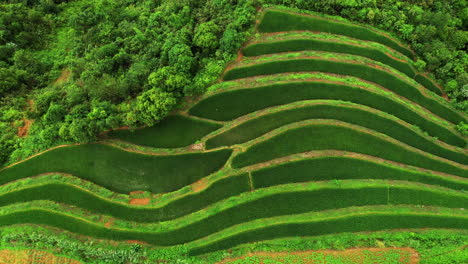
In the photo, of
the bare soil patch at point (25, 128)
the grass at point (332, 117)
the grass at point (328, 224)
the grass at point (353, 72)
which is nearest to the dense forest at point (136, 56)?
the bare soil patch at point (25, 128)

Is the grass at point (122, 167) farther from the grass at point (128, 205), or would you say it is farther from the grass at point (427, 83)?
the grass at point (427, 83)

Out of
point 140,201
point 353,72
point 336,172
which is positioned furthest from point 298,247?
point 353,72

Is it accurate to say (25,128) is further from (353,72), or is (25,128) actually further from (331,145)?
(353,72)

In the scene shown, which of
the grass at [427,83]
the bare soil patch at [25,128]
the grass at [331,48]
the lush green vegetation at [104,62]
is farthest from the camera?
the grass at [331,48]

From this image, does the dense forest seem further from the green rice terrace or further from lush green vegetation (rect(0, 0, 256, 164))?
the green rice terrace

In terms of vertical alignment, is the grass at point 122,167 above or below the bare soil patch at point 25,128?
below
